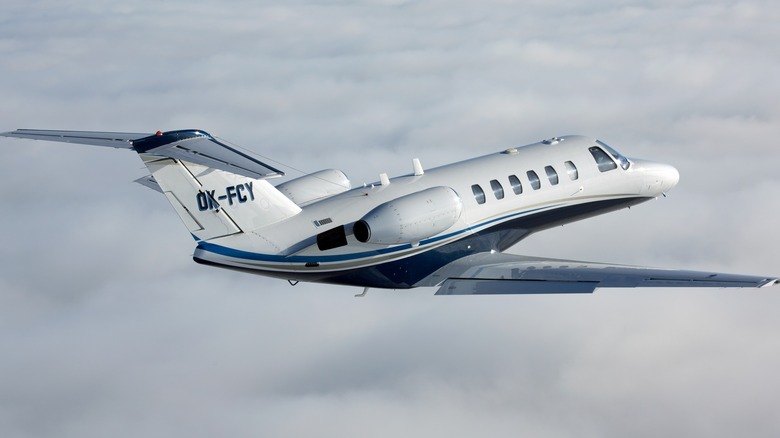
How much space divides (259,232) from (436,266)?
5.04m

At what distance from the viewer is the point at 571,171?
30.4 metres

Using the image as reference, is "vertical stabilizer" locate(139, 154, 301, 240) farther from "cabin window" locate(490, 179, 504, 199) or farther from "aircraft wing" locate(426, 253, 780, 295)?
"cabin window" locate(490, 179, 504, 199)

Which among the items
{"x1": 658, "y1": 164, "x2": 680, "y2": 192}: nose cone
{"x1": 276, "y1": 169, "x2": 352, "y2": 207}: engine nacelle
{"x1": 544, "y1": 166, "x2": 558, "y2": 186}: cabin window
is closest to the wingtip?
{"x1": 544, "y1": 166, "x2": 558, "y2": 186}: cabin window

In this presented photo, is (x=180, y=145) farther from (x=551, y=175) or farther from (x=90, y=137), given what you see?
(x=551, y=175)

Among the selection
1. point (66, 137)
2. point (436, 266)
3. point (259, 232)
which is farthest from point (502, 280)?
point (66, 137)

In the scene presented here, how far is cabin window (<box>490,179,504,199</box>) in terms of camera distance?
28.8 m

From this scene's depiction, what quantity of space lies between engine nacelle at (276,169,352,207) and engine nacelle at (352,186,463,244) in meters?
3.14

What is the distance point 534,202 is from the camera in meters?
29.5

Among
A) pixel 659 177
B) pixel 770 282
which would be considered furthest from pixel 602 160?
pixel 770 282

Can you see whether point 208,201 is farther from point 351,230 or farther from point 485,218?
point 485,218

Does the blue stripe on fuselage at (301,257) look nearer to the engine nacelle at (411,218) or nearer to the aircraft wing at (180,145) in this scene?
the engine nacelle at (411,218)

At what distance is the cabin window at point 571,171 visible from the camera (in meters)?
30.4

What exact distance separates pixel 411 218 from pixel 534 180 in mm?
5315

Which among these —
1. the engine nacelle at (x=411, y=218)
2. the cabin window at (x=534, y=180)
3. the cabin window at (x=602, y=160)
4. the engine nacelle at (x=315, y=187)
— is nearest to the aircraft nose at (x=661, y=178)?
the cabin window at (x=602, y=160)
